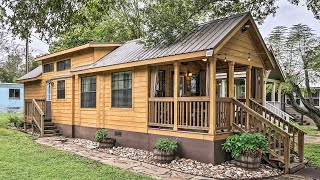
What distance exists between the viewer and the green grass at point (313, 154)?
8469 millimetres

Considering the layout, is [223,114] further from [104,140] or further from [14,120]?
[14,120]

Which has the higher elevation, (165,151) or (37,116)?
(37,116)

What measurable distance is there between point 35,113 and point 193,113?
943 cm

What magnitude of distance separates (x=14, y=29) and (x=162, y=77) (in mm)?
4875

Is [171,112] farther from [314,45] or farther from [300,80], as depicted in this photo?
[314,45]

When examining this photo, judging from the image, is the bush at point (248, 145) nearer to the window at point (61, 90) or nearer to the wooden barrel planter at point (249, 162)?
the wooden barrel planter at point (249, 162)

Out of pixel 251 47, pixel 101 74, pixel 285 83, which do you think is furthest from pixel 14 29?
pixel 285 83

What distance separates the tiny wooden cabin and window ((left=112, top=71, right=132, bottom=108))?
3 centimetres

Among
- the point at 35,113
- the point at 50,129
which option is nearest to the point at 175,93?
the point at 50,129

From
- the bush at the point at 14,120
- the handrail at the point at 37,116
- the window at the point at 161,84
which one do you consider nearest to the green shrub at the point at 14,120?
the bush at the point at 14,120

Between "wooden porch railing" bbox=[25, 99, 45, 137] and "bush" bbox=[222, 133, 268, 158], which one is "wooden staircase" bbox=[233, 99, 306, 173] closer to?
"bush" bbox=[222, 133, 268, 158]

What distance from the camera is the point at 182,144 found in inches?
316

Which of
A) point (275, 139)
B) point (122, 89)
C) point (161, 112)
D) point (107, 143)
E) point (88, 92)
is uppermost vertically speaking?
point (122, 89)

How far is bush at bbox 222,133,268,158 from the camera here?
687cm
